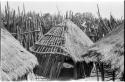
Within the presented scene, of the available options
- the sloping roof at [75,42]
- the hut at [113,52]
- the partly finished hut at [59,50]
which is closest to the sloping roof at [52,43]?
the partly finished hut at [59,50]

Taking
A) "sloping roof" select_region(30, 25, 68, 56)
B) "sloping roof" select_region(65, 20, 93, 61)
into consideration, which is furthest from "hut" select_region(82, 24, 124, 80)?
"sloping roof" select_region(30, 25, 68, 56)

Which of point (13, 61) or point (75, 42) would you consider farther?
point (75, 42)

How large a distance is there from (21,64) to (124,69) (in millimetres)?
3977

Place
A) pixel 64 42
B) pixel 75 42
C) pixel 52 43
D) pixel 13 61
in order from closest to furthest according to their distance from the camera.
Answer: pixel 13 61 < pixel 64 42 < pixel 52 43 < pixel 75 42

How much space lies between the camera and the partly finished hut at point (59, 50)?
16547 millimetres

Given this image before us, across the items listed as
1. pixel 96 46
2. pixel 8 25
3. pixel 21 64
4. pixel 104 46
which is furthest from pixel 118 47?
pixel 8 25

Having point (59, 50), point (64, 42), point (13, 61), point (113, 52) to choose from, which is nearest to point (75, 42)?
point (64, 42)

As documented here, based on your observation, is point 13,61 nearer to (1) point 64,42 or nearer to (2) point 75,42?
(1) point 64,42

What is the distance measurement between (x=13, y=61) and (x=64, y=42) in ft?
23.6

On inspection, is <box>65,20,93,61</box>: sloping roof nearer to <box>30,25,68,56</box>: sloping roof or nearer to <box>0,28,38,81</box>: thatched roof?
<box>30,25,68,56</box>: sloping roof

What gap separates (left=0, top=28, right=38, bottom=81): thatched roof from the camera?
9.03 metres

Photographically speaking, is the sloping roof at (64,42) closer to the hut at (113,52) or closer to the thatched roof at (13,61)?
the thatched roof at (13,61)

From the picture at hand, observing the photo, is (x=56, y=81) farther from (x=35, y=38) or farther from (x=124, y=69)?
(x=124, y=69)

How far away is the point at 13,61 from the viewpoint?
986cm
